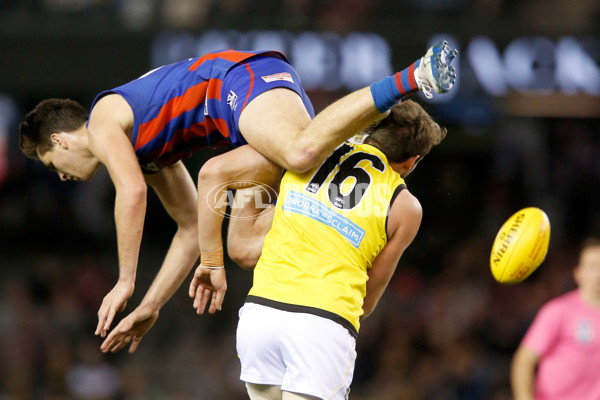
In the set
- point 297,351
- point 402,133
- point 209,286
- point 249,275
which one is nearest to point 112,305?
point 209,286

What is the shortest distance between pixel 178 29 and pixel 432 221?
4149mm

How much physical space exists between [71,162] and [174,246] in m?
0.82

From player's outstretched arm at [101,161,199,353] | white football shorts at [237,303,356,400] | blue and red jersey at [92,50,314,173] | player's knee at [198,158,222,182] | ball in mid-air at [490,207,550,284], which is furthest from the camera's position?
player's outstretched arm at [101,161,199,353]

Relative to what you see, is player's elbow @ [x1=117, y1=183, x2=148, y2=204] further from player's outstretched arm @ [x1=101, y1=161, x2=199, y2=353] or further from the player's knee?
player's outstretched arm @ [x1=101, y1=161, x2=199, y2=353]

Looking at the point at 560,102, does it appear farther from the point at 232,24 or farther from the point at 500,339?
the point at 232,24

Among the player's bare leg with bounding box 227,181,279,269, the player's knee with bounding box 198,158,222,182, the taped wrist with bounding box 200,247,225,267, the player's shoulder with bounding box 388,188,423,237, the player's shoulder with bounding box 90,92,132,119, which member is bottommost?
the taped wrist with bounding box 200,247,225,267

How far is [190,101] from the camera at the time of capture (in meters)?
4.21

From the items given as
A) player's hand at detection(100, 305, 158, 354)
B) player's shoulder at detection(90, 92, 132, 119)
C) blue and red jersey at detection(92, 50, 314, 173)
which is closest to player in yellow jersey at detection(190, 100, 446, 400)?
blue and red jersey at detection(92, 50, 314, 173)

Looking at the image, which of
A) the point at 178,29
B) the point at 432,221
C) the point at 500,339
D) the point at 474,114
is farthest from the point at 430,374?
the point at 178,29

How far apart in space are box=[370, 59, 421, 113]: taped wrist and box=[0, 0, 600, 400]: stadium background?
5.29 m

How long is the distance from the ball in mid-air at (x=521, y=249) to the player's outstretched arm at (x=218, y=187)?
120 centimetres

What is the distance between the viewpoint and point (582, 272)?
562 centimetres

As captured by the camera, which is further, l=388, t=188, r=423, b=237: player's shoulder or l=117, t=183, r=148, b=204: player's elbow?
l=117, t=183, r=148, b=204: player's elbow

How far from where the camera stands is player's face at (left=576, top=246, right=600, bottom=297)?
5.50m
